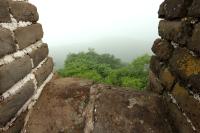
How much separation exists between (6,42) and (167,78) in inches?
42.1

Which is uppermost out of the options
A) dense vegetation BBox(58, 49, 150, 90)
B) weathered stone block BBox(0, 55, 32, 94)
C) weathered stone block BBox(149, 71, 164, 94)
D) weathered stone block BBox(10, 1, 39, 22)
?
weathered stone block BBox(10, 1, 39, 22)

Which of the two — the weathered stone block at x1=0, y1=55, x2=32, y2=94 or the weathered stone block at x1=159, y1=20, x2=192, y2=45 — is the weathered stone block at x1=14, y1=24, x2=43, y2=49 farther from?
the weathered stone block at x1=159, y1=20, x2=192, y2=45

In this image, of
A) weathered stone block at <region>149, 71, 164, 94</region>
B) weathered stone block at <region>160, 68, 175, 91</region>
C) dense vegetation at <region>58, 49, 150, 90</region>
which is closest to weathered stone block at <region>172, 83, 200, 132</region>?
weathered stone block at <region>160, 68, 175, 91</region>

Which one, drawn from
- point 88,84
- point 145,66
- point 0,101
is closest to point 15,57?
point 0,101

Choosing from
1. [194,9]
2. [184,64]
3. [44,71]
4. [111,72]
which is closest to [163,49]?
[184,64]

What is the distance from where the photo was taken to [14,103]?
1.72 m

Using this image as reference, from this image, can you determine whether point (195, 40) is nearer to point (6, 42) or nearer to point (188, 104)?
point (188, 104)

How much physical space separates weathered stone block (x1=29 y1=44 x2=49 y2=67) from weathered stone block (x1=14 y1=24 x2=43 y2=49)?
78 millimetres

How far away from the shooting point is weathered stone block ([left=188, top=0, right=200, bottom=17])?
1467mm

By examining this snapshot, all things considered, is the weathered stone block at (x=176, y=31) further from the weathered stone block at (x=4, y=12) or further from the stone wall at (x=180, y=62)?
the weathered stone block at (x=4, y=12)

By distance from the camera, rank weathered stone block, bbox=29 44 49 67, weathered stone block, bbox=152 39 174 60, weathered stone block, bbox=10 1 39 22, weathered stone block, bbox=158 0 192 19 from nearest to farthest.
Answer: weathered stone block, bbox=158 0 192 19, weathered stone block, bbox=10 1 39 22, weathered stone block, bbox=152 39 174 60, weathered stone block, bbox=29 44 49 67

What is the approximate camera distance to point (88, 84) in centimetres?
229

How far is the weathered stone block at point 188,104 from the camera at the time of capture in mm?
1443

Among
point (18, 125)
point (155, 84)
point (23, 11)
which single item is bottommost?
point (18, 125)
